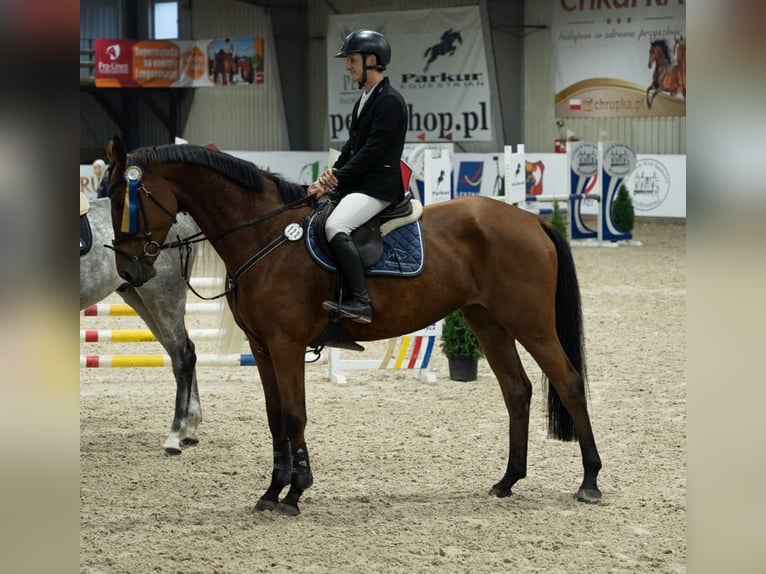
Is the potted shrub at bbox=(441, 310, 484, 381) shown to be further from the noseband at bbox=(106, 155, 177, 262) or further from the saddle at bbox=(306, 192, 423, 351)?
the noseband at bbox=(106, 155, 177, 262)

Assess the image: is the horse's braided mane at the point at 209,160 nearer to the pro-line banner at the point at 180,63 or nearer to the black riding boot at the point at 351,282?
the black riding boot at the point at 351,282

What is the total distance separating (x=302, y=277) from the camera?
4.73 meters

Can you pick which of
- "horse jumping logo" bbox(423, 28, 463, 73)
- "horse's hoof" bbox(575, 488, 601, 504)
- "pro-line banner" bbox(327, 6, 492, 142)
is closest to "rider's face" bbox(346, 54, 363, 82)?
"horse's hoof" bbox(575, 488, 601, 504)

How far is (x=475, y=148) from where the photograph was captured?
24.0 m

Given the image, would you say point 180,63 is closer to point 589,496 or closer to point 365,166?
point 365,166

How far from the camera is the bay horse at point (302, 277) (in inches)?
185

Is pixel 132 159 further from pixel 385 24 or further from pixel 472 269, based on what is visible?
pixel 385 24

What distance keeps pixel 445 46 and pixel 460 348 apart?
1728 cm

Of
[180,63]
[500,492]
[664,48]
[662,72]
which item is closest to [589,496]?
[500,492]

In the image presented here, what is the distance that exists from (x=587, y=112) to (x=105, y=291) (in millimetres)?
18683

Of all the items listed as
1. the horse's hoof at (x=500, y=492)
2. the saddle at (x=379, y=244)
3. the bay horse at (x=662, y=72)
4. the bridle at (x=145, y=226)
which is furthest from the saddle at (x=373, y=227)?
the bay horse at (x=662, y=72)

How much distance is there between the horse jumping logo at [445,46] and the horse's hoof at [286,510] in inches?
799

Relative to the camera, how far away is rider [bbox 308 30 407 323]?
15.2 feet
